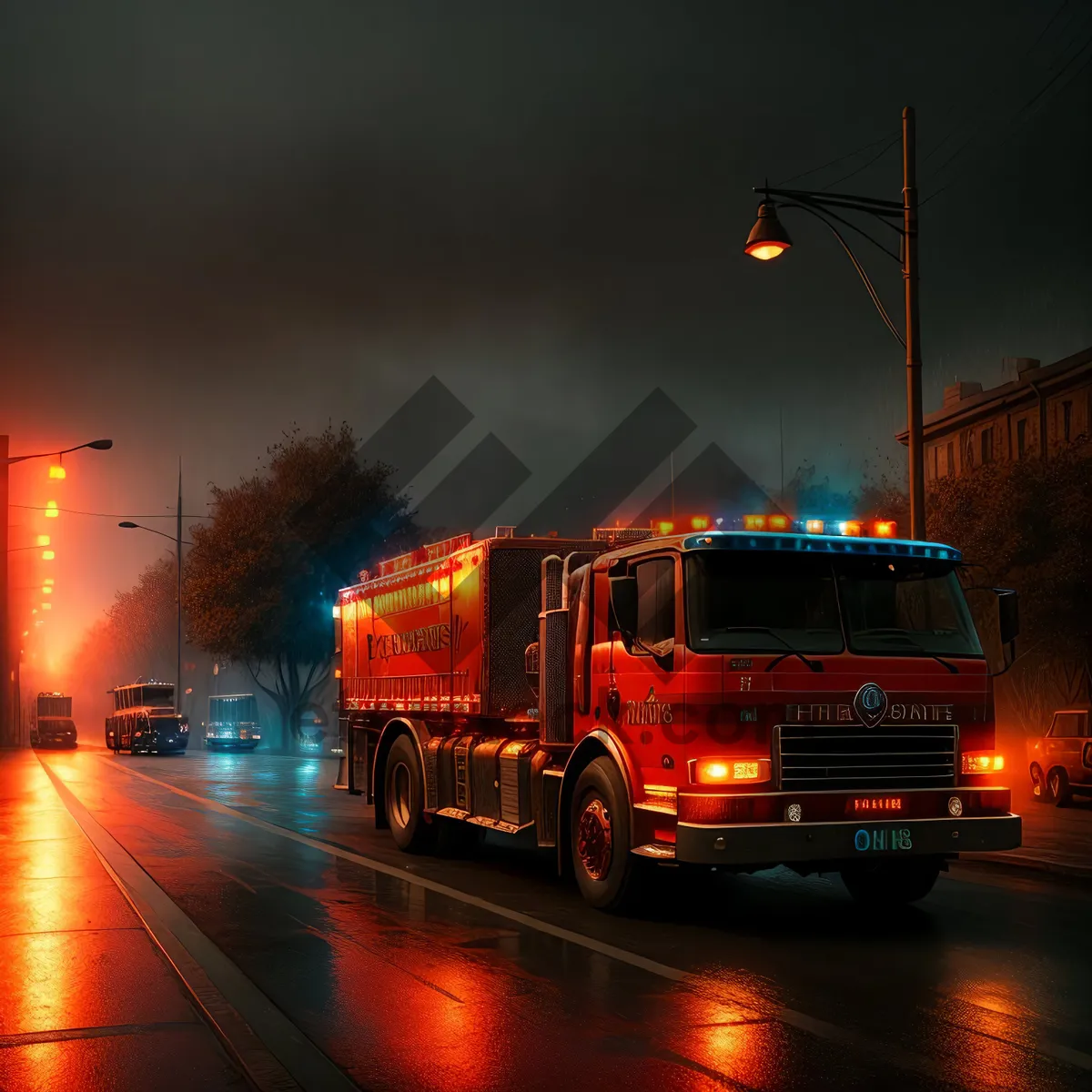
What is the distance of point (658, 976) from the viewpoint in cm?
766

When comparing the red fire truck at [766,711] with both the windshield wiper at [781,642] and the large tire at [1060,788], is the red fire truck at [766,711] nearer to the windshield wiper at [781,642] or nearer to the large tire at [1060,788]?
the windshield wiper at [781,642]

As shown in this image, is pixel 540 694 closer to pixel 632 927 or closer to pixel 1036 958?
pixel 632 927

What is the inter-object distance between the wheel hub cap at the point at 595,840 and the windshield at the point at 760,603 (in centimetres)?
166

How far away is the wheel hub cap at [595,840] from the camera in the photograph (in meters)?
9.83

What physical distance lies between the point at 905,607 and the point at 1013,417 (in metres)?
45.0

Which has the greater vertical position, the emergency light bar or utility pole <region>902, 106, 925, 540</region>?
utility pole <region>902, 106, 925, 540</region>

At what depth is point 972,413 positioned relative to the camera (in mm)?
54719

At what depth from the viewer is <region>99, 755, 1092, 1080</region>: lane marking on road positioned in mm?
5809

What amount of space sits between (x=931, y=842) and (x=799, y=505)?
51.0m

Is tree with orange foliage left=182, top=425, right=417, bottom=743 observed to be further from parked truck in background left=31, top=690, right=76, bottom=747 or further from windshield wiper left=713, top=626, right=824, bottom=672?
windshield wiper left=713, top=626, right=824, bottom=672

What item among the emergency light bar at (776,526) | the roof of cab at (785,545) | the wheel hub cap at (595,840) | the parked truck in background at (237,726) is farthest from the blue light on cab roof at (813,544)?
the parked truck in background at (237,726)


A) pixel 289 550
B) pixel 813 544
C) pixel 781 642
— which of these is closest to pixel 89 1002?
pixel 781 642

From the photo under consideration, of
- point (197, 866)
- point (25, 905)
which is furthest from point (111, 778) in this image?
point (25, 905)

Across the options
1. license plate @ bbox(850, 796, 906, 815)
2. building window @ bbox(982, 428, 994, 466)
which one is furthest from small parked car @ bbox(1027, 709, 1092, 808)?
building window @ bbox(982, 428, 994, 466)
